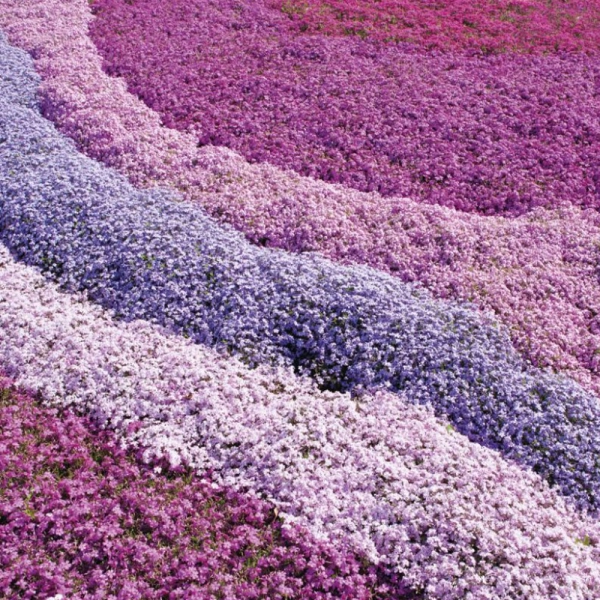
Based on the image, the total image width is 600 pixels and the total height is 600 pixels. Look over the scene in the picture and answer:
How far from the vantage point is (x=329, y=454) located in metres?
9.05

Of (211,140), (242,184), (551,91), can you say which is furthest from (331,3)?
(242,184)

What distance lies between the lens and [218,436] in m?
9.16

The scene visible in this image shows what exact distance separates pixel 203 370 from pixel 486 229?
6.58 meters

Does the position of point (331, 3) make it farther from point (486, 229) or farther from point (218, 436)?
point (218, 436)

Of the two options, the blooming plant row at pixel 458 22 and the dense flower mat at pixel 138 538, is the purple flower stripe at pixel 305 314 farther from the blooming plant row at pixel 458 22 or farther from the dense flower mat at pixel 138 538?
the blooming plant row at pixel 458 22

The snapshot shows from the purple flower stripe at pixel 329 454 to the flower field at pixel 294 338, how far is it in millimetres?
37

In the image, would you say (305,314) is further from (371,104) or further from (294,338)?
(371,104)

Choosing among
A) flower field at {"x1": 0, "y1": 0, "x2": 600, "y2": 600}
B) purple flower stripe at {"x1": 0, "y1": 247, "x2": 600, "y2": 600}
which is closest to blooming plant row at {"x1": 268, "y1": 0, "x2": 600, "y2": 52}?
flower field at {"x1": 0, "y1": 0, "x2": 600, "y2": 600}

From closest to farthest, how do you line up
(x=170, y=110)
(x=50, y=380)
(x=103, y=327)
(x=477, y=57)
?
(x=50, y=380)
(x=103, y=327)
(x=170, y=110)
(x=477, y=57)

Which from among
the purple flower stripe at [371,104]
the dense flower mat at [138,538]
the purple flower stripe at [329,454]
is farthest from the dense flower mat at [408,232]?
the dense flower mat at [138,538]

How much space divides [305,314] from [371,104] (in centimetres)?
927

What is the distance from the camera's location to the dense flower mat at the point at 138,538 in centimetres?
746

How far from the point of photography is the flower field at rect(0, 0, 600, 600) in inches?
315

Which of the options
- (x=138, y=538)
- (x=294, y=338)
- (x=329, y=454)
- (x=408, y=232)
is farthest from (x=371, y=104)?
(x=138, y=538)
